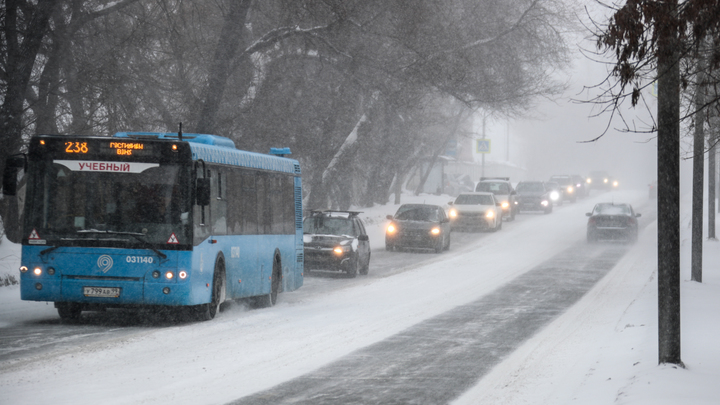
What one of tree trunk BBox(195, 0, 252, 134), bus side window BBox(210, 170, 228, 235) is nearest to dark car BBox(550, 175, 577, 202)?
tree trunk BBox(195, 0, 252, 134)

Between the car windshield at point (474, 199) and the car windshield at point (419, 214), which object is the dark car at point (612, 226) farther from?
the car windshield at point (419, 214)

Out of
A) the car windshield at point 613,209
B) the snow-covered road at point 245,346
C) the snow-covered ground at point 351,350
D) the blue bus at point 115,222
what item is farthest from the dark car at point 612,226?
the blue bus at point 115,222

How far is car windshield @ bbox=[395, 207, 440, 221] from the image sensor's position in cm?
3117

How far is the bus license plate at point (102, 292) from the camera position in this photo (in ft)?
42.1

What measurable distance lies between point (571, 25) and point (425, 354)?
27851mm

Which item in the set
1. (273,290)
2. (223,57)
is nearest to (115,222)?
(273,290)

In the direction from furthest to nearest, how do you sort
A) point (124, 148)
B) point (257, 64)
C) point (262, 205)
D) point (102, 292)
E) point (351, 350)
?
point (257, 64)
point (262, 205)
point (124, 148)
point (102, 292)
point (351, 350)

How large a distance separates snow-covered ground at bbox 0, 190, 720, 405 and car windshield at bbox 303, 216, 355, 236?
8.60 feet

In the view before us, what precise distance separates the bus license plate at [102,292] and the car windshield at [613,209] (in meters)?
26.1

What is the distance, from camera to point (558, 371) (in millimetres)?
10305

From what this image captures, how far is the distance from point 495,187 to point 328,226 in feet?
91.6

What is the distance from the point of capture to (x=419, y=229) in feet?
101

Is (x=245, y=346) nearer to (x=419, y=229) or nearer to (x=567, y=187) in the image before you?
(x=419, y=229)

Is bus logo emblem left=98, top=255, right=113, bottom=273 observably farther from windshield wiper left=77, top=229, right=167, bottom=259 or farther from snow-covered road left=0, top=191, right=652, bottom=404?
snow-covered road left=0, top=191, right=652, bottom=404
